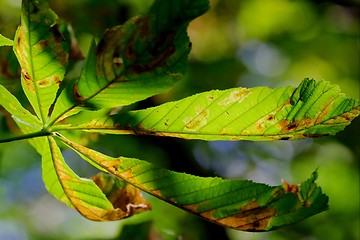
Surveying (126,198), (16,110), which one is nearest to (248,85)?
(126,198)

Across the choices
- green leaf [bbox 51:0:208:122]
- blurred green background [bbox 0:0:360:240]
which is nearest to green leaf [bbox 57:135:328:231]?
green leaf [bbox 51:0:208:122]

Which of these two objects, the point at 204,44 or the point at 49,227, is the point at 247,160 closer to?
the point at 204,44

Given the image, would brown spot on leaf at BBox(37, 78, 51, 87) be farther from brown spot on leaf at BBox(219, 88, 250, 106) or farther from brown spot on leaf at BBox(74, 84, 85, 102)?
brown spot on leaf at BBox(219, 88, 250, 106)

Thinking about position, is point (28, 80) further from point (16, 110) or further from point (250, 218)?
point (250, 218)

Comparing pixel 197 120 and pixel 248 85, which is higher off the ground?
pixel 248 85

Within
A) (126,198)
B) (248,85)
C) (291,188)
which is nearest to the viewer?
(291,188)
